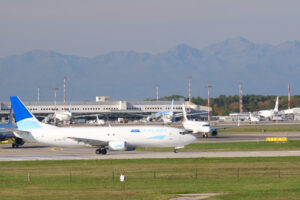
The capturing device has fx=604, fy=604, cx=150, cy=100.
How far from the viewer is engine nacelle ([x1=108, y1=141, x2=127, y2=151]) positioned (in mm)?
64938

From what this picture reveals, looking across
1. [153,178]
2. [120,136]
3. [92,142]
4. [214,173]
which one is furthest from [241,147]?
[153,178]

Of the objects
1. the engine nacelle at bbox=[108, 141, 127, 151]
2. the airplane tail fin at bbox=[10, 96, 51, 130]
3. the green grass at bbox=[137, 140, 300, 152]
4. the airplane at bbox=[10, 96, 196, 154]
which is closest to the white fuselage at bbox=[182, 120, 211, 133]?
the green grass at bbox=[137, 140, 300, 152]

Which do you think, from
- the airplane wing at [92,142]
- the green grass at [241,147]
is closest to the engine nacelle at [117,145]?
the airplane wing at [92,142]

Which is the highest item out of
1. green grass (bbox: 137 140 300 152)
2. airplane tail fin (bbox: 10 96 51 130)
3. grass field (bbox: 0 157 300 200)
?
airplane tail fin (bbox: 10 96 51 130)

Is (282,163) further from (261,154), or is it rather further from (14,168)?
(14,168)

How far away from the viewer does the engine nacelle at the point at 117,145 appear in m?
64.9

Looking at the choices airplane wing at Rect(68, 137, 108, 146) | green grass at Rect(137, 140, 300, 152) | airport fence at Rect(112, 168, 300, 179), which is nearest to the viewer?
airport fence at Rect(112, 168, 300, 179)

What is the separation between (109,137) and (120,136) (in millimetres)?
1239

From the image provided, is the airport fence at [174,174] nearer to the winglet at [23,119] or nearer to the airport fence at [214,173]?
the airport fence at [214,173]

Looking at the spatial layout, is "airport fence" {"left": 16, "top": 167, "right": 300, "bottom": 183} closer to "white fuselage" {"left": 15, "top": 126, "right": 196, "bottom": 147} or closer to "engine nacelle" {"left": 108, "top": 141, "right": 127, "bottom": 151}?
"engine nacelle" {"left": 108, "top": 141, "right": 127, "bottom": 151}

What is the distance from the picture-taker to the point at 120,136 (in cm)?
6531

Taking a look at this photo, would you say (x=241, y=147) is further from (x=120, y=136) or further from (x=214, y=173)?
(x=214, y=173)

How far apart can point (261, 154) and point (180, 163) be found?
12.3 metres

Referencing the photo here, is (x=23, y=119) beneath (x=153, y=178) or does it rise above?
above
